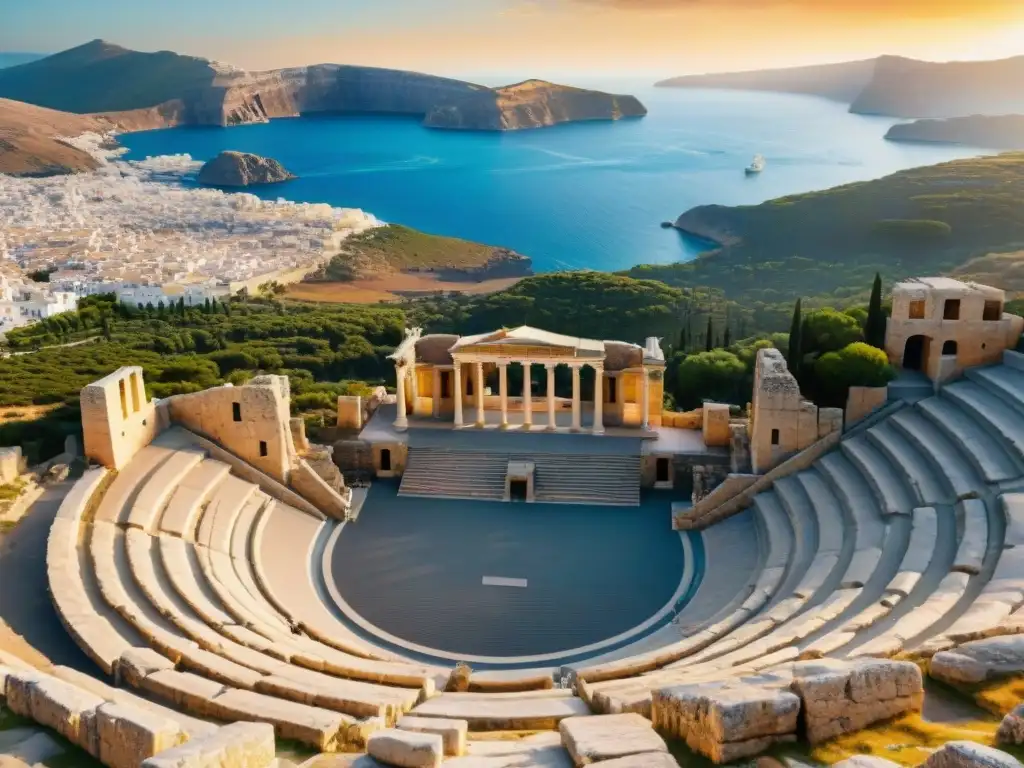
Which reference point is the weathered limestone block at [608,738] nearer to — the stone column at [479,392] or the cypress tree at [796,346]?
the stone column at [479,392]

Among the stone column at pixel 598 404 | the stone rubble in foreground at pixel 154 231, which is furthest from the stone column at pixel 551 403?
the stone rubble in foreground at pixel 154 231

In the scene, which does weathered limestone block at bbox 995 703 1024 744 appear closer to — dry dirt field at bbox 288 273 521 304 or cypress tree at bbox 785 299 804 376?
cypress tree at bbox 785 299 804 376

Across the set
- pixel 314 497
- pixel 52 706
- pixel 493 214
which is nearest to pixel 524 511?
pixel 314 497

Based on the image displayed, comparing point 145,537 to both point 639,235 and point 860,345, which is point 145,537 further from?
point 639,235

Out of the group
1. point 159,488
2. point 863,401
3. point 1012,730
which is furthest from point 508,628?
point 1012,730

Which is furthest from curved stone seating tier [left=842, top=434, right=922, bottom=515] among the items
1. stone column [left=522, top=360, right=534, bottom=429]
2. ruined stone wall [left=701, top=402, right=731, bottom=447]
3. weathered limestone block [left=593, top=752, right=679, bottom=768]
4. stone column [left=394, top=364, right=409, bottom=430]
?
weathered limestone block [left=593, top=752, right=679, bottom=768]
